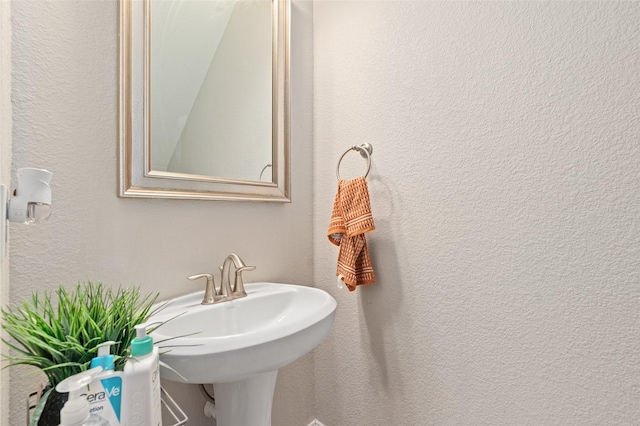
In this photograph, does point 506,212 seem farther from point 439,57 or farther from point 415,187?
point 439,57

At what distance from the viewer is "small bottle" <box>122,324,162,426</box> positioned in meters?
0.48

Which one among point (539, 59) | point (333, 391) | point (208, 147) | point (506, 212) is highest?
point (539, 59)

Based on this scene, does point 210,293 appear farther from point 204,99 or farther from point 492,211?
point 492,211

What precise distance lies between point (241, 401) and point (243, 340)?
333mm

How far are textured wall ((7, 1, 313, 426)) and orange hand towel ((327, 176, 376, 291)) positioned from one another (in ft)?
1.28

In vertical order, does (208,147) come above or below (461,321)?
above

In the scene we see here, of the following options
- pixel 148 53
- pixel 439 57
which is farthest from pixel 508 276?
pixel 148 53

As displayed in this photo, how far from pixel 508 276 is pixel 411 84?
674 millimetres

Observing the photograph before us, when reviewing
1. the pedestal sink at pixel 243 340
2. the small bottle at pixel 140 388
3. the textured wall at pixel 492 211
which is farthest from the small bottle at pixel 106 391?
the textured wall at pixel 492 211

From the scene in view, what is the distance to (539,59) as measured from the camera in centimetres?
81

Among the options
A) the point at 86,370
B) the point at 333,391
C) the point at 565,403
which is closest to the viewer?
the point at 86,370

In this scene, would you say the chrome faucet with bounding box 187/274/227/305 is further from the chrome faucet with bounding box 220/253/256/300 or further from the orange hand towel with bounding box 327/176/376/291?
the orange hand towel with bounding box 327/176/376/291

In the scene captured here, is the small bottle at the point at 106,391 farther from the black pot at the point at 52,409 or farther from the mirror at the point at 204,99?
the mirror at the point at 204,99

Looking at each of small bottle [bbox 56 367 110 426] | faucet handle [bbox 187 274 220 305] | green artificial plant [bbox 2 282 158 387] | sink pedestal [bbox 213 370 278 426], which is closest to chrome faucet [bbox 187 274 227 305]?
faucet handle [bbox 187 274 220 305]
